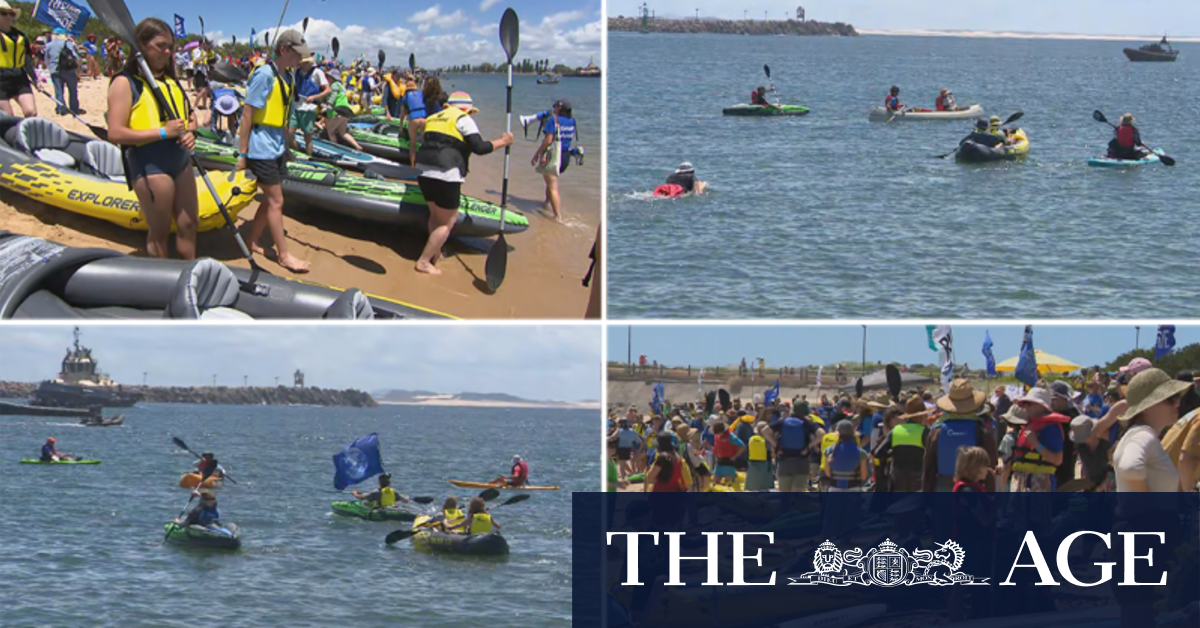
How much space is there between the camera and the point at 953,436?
17.4ft

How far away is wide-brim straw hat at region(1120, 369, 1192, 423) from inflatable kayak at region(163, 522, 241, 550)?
11177mm

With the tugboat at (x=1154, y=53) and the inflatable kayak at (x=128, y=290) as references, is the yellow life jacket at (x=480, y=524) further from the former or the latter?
the tugboat at (x=1154, y=53)

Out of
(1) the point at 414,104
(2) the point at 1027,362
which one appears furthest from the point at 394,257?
(2) the point at 1027,362

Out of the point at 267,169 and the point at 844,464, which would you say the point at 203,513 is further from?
the point at 844,464

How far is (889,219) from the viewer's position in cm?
1595

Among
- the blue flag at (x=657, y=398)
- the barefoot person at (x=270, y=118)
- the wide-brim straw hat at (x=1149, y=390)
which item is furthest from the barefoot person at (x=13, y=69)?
the wide-brim straw hat at (x=1149, y=390)

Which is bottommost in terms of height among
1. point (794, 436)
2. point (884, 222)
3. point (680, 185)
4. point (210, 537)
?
point (210, 537)

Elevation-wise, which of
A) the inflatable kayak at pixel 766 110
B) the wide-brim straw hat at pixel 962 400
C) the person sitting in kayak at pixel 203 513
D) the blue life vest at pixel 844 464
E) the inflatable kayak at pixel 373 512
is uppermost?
the inflatable kayak at pixel 766 110

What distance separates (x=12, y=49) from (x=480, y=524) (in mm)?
5981

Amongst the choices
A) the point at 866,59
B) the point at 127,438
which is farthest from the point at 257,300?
the point at 866,59

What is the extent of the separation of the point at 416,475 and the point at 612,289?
1870cm

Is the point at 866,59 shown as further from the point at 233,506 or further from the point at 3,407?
the point at 233,506

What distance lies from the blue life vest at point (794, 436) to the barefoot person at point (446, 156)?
7.73ft

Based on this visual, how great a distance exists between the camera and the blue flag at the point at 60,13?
7.45 metres
